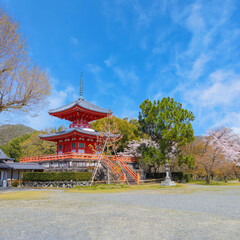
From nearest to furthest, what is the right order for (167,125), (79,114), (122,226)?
1. (122,226)
2. (167,125)
3. (79,114)

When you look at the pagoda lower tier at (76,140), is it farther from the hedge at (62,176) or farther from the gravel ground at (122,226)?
the gravel ground at (122,226)

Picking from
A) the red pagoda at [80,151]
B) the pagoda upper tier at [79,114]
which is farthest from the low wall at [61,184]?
the pagoda upper tier at [79,114]

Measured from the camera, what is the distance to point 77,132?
1004 inches

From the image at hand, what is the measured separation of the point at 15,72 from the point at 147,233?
477 inches

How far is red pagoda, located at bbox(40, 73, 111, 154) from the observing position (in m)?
26.8

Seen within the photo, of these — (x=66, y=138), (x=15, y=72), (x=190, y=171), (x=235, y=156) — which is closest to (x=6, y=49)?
(x=15, y=72)

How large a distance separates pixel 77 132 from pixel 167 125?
10100 millimetres

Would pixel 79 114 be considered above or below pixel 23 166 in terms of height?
above

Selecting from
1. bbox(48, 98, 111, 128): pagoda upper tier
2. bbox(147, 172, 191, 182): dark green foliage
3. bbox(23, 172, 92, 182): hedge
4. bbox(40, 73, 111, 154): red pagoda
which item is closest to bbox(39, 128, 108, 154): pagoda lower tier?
bbox(40, 73, 111, 154): red pagoda

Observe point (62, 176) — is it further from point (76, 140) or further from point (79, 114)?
point (79, 114)

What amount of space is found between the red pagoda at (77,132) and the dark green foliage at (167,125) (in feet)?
16.0

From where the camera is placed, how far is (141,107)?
27328 millimetres

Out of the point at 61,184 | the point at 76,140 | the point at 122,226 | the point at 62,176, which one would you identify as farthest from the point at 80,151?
the point at 122,226

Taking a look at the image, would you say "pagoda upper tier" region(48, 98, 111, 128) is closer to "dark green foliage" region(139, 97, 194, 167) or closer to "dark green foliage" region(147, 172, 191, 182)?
"dark green foliage" region(139, 97, 194, 167)
